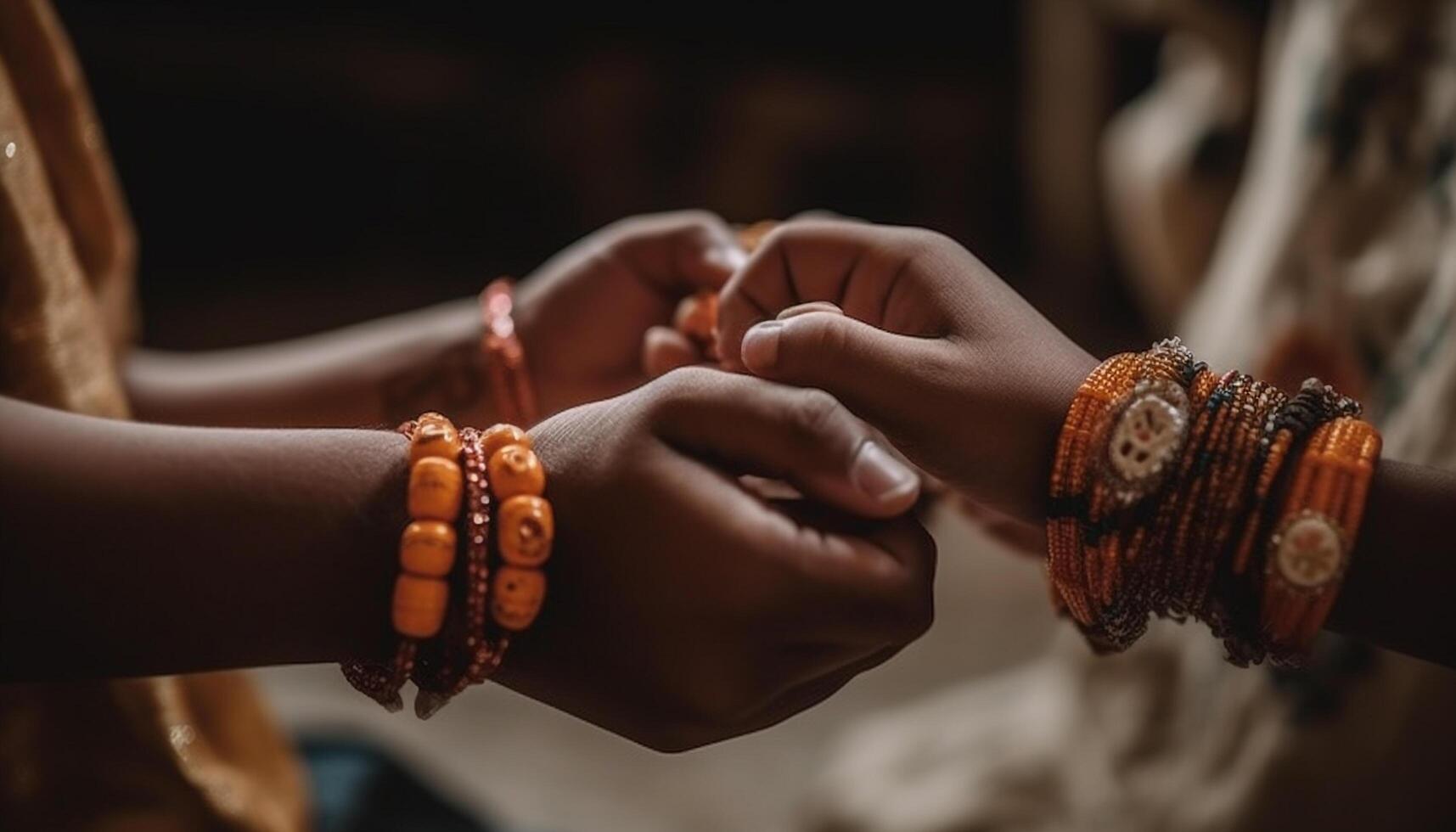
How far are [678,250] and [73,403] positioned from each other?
36 cm

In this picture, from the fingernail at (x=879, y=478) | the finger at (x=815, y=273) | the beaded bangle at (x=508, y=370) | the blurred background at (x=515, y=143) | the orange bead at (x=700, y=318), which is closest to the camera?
the fingernail at (x=879, y=478)

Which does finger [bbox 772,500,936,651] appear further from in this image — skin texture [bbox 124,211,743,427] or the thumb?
skin texture [bbox 124,211,743,427]

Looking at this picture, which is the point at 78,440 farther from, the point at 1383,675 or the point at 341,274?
the point at 341,274

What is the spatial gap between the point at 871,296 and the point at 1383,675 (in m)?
0.47

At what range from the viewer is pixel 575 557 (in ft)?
1.85

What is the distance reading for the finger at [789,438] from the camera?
542 mm

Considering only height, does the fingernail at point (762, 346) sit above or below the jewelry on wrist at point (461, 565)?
above

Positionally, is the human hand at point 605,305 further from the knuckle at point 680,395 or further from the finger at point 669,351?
the knuckle at point 680,395

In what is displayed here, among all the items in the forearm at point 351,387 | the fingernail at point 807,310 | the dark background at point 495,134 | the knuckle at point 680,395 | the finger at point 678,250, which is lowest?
the dark background at point 495,134

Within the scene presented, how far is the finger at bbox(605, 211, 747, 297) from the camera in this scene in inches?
32.7

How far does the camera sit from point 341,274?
3195mm

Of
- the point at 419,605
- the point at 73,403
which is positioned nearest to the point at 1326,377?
the point at 419,605

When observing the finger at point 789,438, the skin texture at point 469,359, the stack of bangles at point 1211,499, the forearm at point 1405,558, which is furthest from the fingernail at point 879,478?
the skin texture at point 469,359

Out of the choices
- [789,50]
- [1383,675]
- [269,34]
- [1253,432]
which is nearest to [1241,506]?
[1253,432]
